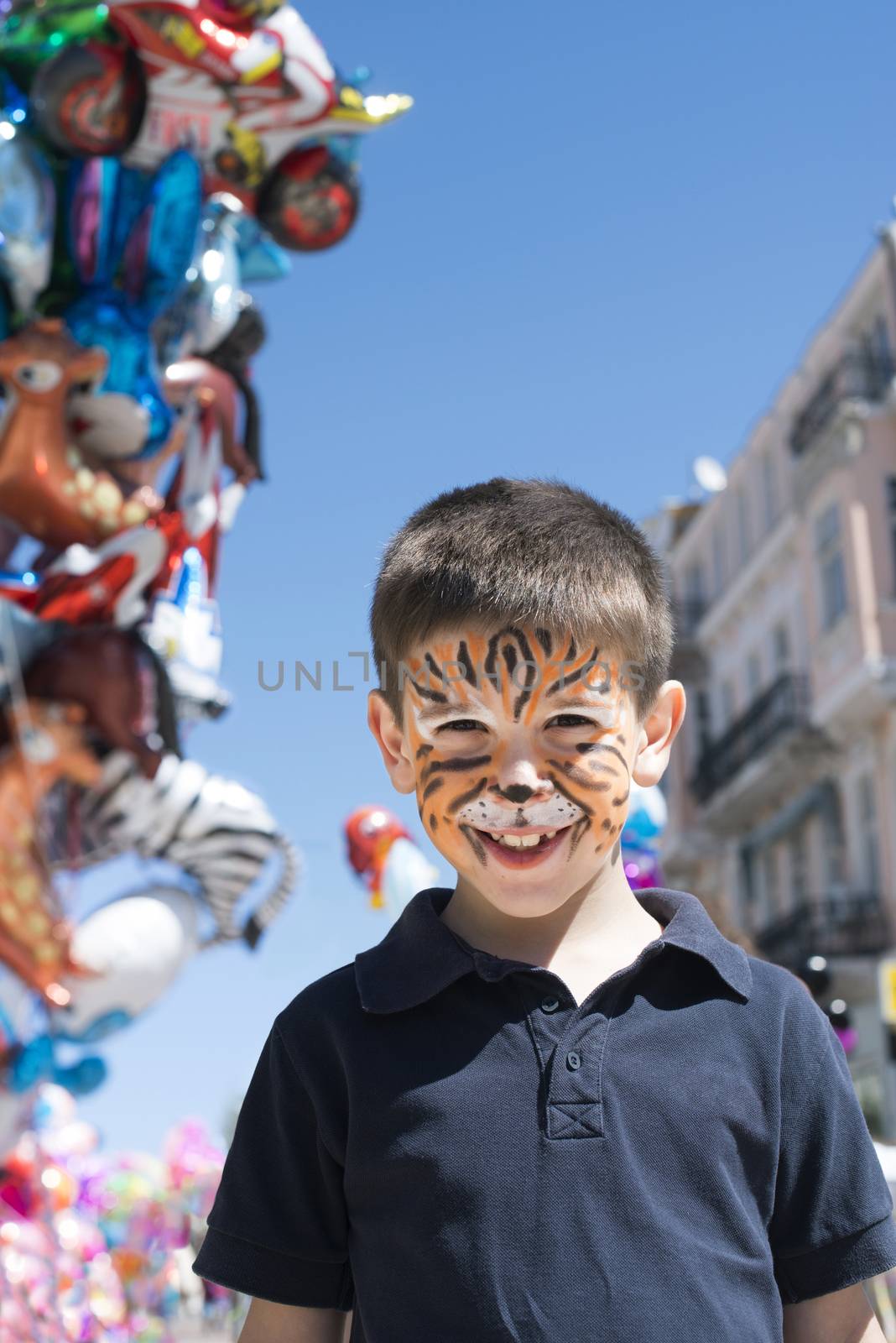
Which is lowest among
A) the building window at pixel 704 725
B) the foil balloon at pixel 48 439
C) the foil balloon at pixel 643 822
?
the foil balloon at pixel 643 822

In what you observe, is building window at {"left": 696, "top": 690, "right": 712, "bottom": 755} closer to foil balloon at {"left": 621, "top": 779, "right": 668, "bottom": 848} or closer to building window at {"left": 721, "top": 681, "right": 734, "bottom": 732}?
building window at {"left": 721, "top": 681, "right": 734, "bottom": 732}

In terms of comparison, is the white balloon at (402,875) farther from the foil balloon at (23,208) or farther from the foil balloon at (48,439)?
the foil balloon at (23,208)

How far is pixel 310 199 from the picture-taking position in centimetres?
786

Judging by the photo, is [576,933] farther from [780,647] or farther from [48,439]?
[780,647]

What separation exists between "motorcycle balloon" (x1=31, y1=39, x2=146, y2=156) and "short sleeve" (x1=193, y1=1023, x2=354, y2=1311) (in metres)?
5.85

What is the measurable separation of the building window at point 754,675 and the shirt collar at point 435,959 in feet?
78.8

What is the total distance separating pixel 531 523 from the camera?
176 centimetres

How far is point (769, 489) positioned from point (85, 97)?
19891 mm

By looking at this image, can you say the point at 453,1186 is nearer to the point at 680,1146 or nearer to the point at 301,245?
the point at 680,1146

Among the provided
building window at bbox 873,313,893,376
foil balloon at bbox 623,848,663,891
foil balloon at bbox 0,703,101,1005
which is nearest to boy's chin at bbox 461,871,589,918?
foil balloon at bbox 623,848,663,891

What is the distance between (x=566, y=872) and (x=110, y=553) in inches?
211

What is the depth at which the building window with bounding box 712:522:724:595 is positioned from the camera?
27.7 meters

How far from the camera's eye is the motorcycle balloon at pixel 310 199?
781 centimetres

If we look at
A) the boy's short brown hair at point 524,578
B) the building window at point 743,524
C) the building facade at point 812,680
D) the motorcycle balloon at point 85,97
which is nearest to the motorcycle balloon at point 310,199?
the motorcycle balloon at point 85,97
